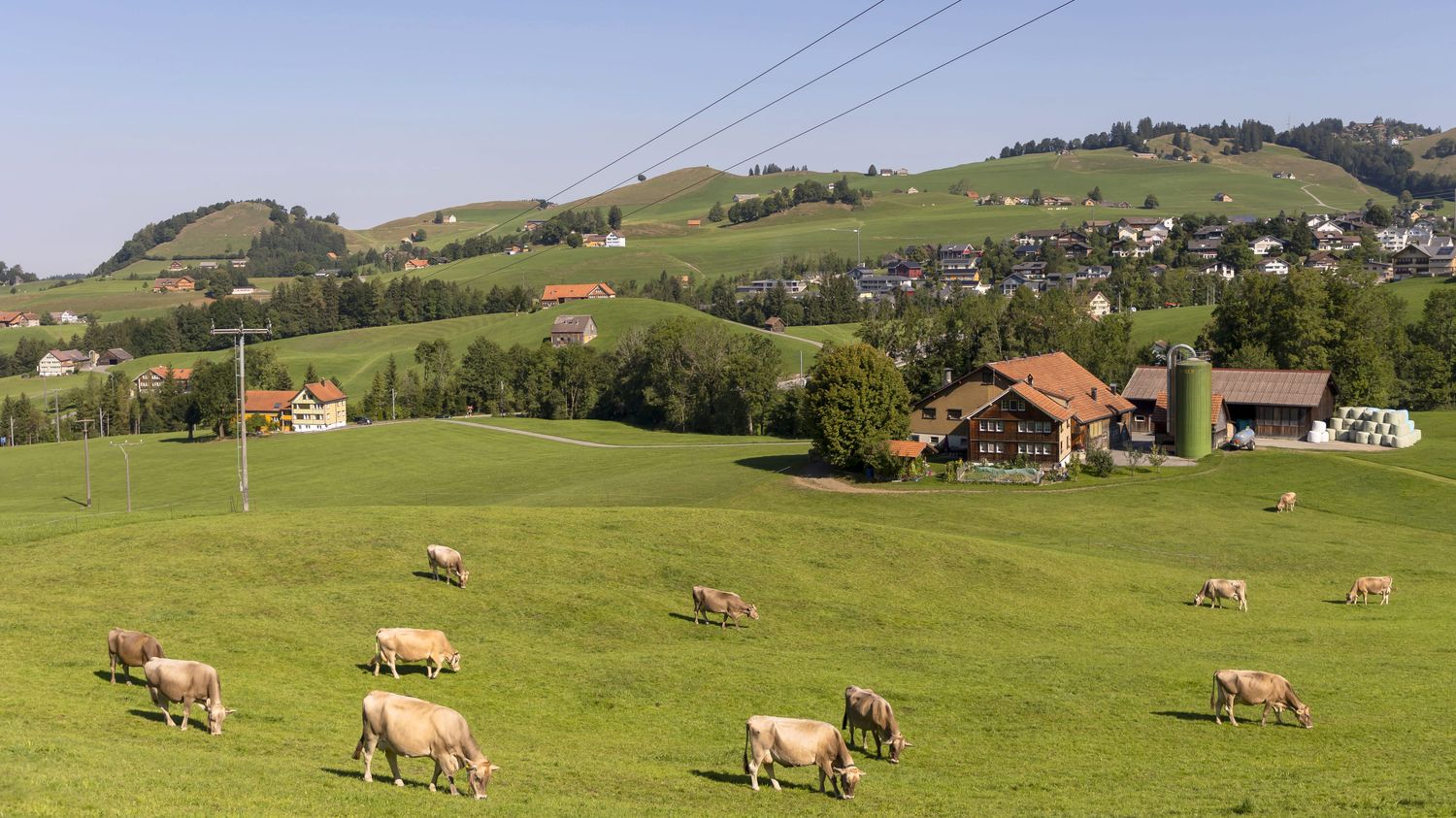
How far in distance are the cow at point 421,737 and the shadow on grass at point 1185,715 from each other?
58.0ft

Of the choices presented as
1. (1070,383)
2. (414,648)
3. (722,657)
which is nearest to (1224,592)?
(722,657)

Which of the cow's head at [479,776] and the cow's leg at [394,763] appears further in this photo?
the cow's leg at [394,763]

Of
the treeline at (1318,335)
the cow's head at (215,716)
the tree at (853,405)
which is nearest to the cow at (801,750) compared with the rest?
the cow's head at (215,716)

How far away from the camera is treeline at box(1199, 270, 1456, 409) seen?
10662cm

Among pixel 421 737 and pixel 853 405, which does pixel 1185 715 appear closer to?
pixel 421 737

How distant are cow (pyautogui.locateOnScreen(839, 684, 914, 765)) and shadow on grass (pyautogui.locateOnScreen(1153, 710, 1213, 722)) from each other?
25.5 ft

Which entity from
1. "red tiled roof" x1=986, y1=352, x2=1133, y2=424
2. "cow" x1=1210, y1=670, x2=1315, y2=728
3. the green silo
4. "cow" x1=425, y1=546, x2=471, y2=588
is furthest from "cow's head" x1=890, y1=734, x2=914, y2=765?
the green silo

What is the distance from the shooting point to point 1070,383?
9919 cm

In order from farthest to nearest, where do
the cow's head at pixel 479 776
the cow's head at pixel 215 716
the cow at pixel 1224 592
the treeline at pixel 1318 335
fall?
the treeline at pixel 1318 335, the cow at pixel 1224 592, the cow's head at pixel 215 716, the cow's head at pixel 479 776

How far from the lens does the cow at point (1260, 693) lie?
2805cm

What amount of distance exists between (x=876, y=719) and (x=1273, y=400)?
82.3 meters

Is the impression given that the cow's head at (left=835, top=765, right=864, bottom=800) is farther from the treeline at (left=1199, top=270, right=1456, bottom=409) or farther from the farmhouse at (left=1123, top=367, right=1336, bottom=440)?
the treeline at (left=1199, top=270, right=1456, bottom=409)

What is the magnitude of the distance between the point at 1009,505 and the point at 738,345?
83.4 metres

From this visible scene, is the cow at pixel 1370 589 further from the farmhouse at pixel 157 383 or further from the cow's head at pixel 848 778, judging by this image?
the farmhouse at pixel 157 383
